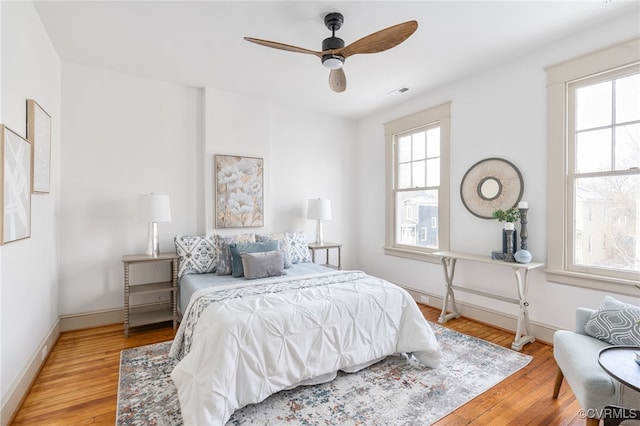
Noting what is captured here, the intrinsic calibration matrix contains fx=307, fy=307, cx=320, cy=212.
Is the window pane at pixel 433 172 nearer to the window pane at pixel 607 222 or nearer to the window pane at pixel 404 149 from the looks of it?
the window pane at pixel 404 149

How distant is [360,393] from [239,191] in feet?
9.45

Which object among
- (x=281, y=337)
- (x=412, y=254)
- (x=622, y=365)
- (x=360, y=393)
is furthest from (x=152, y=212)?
(x=622, y=365)

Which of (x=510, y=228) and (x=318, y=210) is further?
(x=318, y=210)

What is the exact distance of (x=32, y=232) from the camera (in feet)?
7.86

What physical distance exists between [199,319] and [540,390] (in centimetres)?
250

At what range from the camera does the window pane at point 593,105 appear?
2678mm

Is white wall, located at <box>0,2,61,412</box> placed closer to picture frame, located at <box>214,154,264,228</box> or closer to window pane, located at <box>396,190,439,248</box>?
picture frame, located at <box>214,154,264,228</box>

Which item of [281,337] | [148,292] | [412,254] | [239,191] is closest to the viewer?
[281,337]

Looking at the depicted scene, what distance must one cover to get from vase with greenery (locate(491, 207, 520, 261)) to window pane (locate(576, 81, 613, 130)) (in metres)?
0.94

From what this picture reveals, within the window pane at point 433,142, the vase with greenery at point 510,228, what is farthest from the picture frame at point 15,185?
the window pane at point 433,142

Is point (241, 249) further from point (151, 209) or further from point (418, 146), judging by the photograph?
point (418, 146)

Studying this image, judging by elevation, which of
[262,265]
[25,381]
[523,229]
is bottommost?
Result: [25,381]

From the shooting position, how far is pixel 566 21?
256 centimetres

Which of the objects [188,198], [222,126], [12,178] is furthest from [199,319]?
[222,126]
